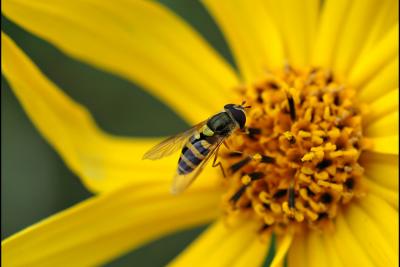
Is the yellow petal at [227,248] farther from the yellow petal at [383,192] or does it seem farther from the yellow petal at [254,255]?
the yellow petal at [383,192]

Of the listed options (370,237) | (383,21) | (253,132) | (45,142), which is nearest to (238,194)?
(253,132)

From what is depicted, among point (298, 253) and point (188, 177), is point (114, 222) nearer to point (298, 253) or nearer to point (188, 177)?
point (188, 177)

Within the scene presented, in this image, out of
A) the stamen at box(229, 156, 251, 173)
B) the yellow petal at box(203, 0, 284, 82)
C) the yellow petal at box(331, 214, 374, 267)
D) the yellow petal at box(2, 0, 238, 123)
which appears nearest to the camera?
the yellow petal at box(331, 214, 374, 267)

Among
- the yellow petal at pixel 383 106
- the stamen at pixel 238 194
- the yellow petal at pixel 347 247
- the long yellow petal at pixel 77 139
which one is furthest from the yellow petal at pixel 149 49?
the yellow petal at pixel 347 247

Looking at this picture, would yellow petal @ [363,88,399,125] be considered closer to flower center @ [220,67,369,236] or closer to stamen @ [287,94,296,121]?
flower center @ [220,67,369,236]

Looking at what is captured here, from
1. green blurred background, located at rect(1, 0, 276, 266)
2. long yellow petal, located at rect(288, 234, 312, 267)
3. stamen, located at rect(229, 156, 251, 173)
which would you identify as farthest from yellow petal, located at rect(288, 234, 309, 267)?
green blurred background, located at rect(1, 0, 276, 266)

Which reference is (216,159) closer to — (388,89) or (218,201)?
(218,201)
